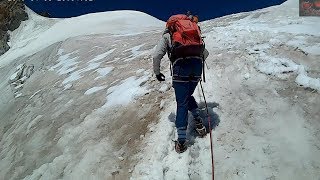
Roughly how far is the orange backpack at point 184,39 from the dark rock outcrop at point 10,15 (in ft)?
77.4

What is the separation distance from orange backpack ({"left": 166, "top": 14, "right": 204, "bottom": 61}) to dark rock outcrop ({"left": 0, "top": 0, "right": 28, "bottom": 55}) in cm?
2359

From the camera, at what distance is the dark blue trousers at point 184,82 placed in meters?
6.21

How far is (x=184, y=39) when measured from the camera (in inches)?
237

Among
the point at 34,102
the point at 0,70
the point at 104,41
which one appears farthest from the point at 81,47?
the point at 34,102

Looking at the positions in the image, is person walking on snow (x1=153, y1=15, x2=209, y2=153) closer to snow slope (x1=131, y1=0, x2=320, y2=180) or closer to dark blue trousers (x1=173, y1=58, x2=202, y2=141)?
dark blue trousers (x1=173, y1=58, x2=202, y2=141)

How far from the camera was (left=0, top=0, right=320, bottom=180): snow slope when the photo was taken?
6.25 metres

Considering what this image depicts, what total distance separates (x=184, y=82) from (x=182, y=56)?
0.47 meters

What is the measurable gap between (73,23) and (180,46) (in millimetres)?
21079

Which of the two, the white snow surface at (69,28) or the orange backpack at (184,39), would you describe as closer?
the orange backpack at (184,39)

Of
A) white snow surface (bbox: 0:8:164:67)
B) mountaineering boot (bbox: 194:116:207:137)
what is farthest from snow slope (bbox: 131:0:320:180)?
white snow surface (bbox: 0:8:164:67)

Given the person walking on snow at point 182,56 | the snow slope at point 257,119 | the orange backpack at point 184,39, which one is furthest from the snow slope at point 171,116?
the orange backpack at point 184,39

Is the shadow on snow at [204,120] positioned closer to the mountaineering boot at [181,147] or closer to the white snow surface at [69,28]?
the mountaineering boot at [181,147]

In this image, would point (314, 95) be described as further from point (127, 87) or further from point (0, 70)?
point (0, 70)

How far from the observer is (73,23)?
2572 cm
